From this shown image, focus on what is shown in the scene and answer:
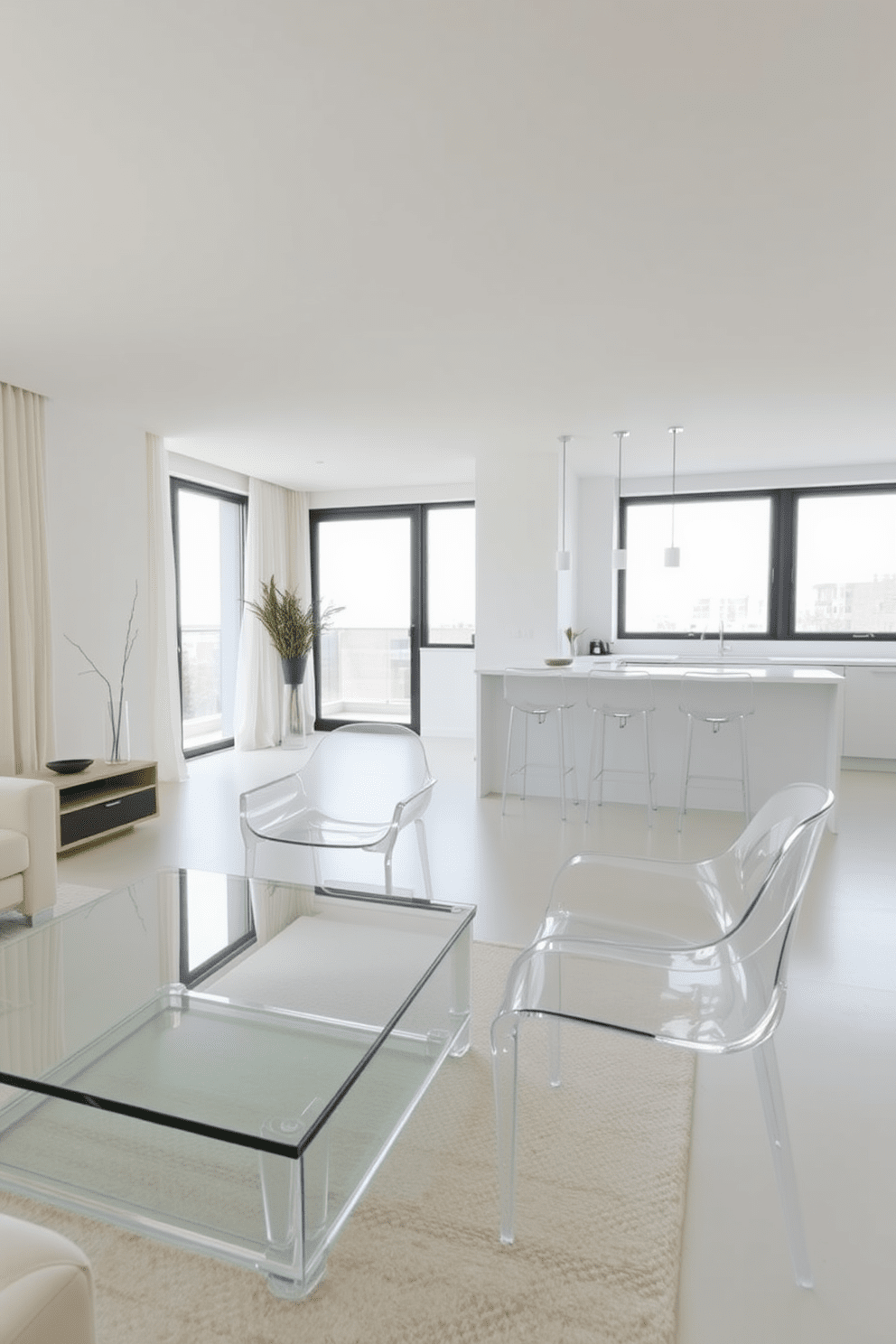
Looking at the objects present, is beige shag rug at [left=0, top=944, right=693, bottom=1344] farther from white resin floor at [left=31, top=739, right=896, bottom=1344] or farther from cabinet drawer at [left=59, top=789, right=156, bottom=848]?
cabinet drawer at [left=59, top=789, right=156, bottom=848]

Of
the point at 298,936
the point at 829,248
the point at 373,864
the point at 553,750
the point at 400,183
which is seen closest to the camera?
the point at 298,936

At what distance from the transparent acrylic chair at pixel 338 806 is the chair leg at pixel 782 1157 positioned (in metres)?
1.15

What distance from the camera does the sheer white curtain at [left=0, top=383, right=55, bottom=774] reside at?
4535 millimetres

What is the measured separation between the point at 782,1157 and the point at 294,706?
6.73 meters

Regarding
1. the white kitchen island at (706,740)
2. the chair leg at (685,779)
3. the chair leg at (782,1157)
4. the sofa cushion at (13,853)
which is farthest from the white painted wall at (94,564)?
the chair leg at (782,1157)

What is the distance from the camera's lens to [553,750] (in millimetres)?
5547

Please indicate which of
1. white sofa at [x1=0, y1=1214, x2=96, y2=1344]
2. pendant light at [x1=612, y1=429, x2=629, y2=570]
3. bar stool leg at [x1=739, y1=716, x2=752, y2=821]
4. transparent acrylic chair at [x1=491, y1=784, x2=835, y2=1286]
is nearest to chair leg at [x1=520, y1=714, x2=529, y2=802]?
bar stool leg at [x1=739, y1=716, x2=752, y2=821]

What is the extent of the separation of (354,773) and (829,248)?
4104mm

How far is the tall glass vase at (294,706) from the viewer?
7605mm

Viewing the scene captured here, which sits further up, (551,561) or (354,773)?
(551,561)

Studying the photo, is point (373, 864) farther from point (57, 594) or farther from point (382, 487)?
point (382, 487)

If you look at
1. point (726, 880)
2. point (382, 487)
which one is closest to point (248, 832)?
point (726, 880)

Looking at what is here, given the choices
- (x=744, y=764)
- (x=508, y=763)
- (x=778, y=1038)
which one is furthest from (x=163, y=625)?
(x=778, y=1038)

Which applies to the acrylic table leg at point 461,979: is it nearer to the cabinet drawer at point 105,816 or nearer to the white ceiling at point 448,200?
the white ceiling at point 448,200
